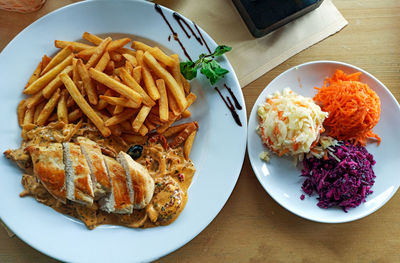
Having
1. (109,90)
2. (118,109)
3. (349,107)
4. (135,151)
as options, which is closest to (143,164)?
(135,151)

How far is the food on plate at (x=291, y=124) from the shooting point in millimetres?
2818

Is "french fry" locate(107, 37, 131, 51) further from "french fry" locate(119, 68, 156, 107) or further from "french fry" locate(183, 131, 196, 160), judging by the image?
"french fry" locate(183, 131, 196, 160)

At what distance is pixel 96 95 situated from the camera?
287 cm

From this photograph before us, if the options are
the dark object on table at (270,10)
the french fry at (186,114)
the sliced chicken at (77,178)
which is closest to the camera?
the sliced chicken at (77,178)

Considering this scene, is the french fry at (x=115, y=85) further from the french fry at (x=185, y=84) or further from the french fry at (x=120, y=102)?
the french fry at (x=185, y=84)

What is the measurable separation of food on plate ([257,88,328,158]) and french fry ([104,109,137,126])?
44.1 inches

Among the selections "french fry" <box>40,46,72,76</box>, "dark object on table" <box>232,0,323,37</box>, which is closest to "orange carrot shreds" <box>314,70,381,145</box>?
"dark object on table" <box>232,0,323,37</box>

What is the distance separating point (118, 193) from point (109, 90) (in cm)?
84

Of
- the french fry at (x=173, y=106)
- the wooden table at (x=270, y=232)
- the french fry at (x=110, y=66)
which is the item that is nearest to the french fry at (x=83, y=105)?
the french fry at (x=110, y=66)

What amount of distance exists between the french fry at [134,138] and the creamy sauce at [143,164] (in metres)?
0.04

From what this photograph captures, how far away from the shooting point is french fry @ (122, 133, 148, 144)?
2.98m

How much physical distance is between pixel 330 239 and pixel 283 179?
2.58ft

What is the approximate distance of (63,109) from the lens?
284 centimetres

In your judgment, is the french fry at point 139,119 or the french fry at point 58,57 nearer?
the french fry at point 139,119
